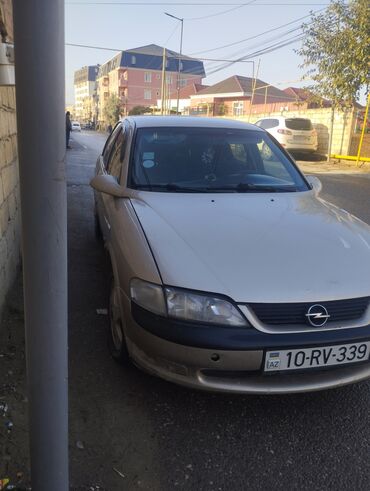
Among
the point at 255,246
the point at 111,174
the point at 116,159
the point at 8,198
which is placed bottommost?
the point at 8,198

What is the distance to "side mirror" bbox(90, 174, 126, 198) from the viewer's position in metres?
3.24

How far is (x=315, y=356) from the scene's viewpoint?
7.31 ft

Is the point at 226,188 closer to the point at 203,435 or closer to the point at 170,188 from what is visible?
the point at 170,188

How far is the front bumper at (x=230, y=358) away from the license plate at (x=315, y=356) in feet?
0.11

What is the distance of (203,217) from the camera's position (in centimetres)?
292

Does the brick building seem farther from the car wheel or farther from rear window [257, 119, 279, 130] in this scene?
rear window [257, 119, 279, 130]

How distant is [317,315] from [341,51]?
14826mm

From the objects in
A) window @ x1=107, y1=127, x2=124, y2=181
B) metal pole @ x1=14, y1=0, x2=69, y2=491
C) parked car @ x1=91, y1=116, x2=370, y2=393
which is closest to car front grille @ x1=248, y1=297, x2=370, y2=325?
Result: parked car @ x1=91, y1=116, x2=370, y2=393

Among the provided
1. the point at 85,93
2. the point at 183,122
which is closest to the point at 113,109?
the point at 85,93

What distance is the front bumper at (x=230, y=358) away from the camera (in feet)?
7.09

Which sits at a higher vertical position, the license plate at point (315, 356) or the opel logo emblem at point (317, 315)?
the opel logo emblem at point (317, 315)

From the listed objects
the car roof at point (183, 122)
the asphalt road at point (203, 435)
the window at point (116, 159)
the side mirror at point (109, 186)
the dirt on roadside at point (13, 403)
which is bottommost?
the asphalt road at point (203, 435)

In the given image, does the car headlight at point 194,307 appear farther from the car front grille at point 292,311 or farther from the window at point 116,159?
the window at point 116,159

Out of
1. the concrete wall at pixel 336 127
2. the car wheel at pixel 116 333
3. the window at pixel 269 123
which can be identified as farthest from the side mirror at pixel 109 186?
the concrete wall at pixel 336 127
